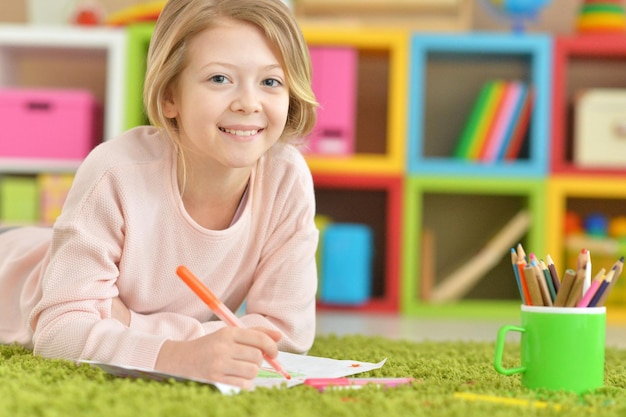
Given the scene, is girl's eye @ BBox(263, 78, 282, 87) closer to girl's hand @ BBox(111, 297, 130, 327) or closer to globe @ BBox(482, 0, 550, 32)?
girl's hand @ BBox(111, 297, 130, 327)

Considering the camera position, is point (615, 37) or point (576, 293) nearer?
point (576, 293)

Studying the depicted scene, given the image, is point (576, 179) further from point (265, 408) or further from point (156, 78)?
point (265, 408)

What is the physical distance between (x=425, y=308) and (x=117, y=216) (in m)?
1.31

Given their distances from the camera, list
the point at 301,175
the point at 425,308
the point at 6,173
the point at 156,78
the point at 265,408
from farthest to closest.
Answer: the point at 6,173 < the point at 425,308 < the point at 301,175 < the point at 156,78 < the point at 265,408

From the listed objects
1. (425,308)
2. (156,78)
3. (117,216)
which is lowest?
(425,308)

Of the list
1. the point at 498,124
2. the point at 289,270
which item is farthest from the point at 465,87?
the point at 289,270

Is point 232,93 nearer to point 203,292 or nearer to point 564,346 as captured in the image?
point 203,292

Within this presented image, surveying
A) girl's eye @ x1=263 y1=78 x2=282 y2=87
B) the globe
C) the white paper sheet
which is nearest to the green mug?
the white paper sheet

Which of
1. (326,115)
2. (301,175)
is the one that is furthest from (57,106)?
(301,175)

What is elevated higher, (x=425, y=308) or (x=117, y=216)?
(x=117, y=216)

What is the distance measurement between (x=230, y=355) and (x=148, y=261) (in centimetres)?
32

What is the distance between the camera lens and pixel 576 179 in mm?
2230

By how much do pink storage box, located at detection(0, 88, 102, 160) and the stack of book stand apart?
41.1 inches

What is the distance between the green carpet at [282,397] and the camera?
716 millimetres
